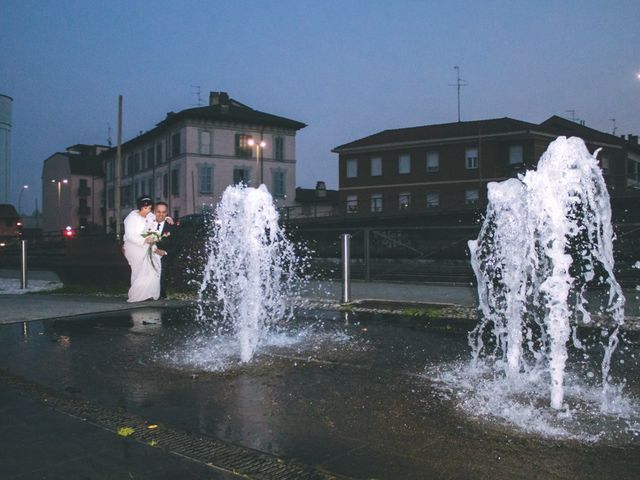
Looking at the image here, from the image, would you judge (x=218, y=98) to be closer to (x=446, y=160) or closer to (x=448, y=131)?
(x=448, y=131)

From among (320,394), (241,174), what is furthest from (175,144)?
(320,394)

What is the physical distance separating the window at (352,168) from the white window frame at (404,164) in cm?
463

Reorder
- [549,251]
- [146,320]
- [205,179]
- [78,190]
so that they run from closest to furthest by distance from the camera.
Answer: [549,251] → [146,320] → [205,179] → [78,190]

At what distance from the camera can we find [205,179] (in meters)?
55.6

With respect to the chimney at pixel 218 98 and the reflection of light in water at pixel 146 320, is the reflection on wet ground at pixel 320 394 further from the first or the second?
the chimney at pixel 218 98

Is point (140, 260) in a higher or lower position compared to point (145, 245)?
lower

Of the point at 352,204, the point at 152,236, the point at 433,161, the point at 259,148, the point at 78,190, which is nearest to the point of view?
the point at 152,236

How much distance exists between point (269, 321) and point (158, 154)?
55.5 metres

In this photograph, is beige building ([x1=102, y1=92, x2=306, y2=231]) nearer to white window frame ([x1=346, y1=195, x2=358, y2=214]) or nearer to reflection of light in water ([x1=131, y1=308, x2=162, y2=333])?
white window frame ([x1=346, y1=195, x2=358, y2=214])

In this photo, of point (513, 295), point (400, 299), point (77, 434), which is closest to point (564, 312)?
point (513, 295)

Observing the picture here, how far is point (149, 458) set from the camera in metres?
3.36

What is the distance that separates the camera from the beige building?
181 ft

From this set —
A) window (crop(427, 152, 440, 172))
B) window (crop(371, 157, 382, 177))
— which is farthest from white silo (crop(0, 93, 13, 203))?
window (crop(427, 152, 440, 172))

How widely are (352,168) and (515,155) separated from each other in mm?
15365
